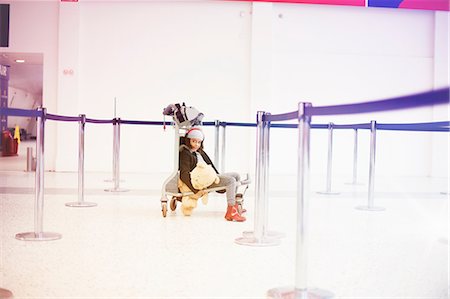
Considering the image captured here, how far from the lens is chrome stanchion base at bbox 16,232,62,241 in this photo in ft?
10.4

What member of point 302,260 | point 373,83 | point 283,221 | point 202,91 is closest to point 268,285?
point 302,260

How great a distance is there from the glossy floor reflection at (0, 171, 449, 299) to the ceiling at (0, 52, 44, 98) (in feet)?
17.7

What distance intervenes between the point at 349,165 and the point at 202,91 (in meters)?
3.17

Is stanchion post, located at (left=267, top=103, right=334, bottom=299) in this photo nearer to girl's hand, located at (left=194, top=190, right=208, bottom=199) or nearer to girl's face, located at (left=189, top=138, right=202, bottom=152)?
girl's hand, located at (left=194, top=190, right=208, bottom=199)

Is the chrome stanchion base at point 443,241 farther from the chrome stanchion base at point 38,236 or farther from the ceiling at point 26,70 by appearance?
the ceiling at point 26,70

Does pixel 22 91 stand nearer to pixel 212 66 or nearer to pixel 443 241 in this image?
→ pixel 212 66

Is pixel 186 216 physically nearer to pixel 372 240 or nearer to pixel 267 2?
pixel 372 240

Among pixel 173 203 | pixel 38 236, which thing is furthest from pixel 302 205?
pixel 173 203

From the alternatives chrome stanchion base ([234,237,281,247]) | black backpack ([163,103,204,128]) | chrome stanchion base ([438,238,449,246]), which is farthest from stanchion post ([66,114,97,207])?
chrome stanchion base ([438,238,449,246])

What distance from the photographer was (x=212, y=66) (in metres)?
9.35

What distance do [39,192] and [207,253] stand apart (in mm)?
1132

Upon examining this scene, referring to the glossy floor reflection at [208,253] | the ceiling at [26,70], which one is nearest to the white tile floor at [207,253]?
the glossy floor reflection at [208,253]

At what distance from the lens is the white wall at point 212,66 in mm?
9195

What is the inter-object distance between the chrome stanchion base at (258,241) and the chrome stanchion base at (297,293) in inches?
37.0
